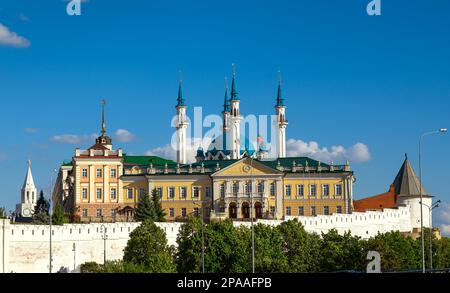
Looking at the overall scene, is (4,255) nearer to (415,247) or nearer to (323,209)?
(415,247)

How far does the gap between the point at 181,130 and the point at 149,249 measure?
52.9 metres

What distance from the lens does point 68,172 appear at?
123m

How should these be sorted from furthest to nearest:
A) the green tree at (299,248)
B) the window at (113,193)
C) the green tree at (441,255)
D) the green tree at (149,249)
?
1. the window at (113,193)
2. the green tree at (441,255)
3. the green tree at (299,248)
4. the green tree at (149,249)

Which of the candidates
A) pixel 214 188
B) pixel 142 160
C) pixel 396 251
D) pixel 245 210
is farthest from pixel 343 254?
pixel 142 160

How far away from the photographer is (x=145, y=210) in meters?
97.8

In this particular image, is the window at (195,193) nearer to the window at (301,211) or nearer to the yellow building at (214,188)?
the yellow building at (214,188)

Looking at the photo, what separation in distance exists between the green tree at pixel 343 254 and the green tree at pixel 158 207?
2204cm

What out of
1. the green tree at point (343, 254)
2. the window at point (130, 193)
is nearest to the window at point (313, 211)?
the window at point (130, 193)

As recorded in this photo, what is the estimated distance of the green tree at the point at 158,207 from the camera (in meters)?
99.3

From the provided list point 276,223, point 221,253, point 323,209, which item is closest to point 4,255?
point 221,253

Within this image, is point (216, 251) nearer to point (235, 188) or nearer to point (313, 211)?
point (235, 188)
